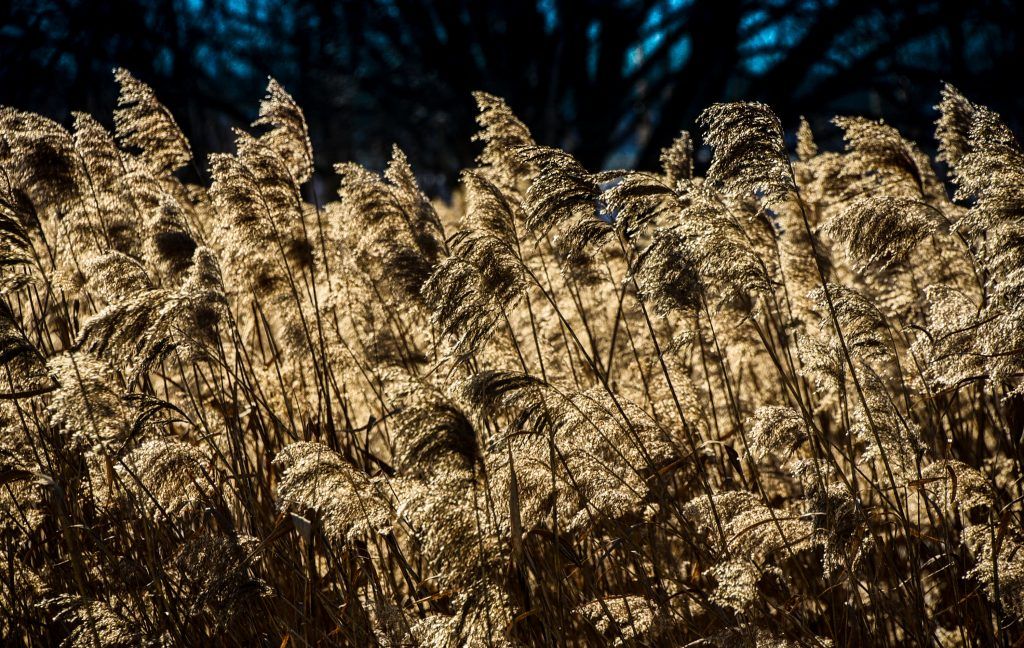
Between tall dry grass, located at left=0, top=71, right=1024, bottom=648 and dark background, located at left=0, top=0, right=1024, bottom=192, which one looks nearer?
tall dry grass, located at left=0, top=71, right=1024, bottom=648

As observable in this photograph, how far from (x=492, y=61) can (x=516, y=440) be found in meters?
14.2

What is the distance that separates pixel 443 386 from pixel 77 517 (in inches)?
55.1

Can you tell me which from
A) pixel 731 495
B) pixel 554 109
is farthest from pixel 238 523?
pixel 554 109

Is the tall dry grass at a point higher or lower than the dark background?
lower

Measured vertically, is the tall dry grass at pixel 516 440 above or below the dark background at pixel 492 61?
below

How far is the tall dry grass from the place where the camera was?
2436 millimetres

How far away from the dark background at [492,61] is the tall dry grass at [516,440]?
28.3 ft

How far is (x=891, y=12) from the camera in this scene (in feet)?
44.5

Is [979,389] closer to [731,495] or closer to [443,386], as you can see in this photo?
[731,495]

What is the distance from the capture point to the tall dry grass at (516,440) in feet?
7.99

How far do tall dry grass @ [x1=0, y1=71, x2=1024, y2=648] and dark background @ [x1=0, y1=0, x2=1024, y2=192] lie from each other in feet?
28.3

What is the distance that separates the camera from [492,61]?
1616 centimetres

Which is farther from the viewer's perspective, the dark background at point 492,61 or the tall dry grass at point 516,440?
the dark background at point 492,61

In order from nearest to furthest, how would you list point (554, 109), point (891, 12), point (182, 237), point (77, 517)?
point (77, 517) < point (182, 237) < point (891, 12) < point (554, 109)
